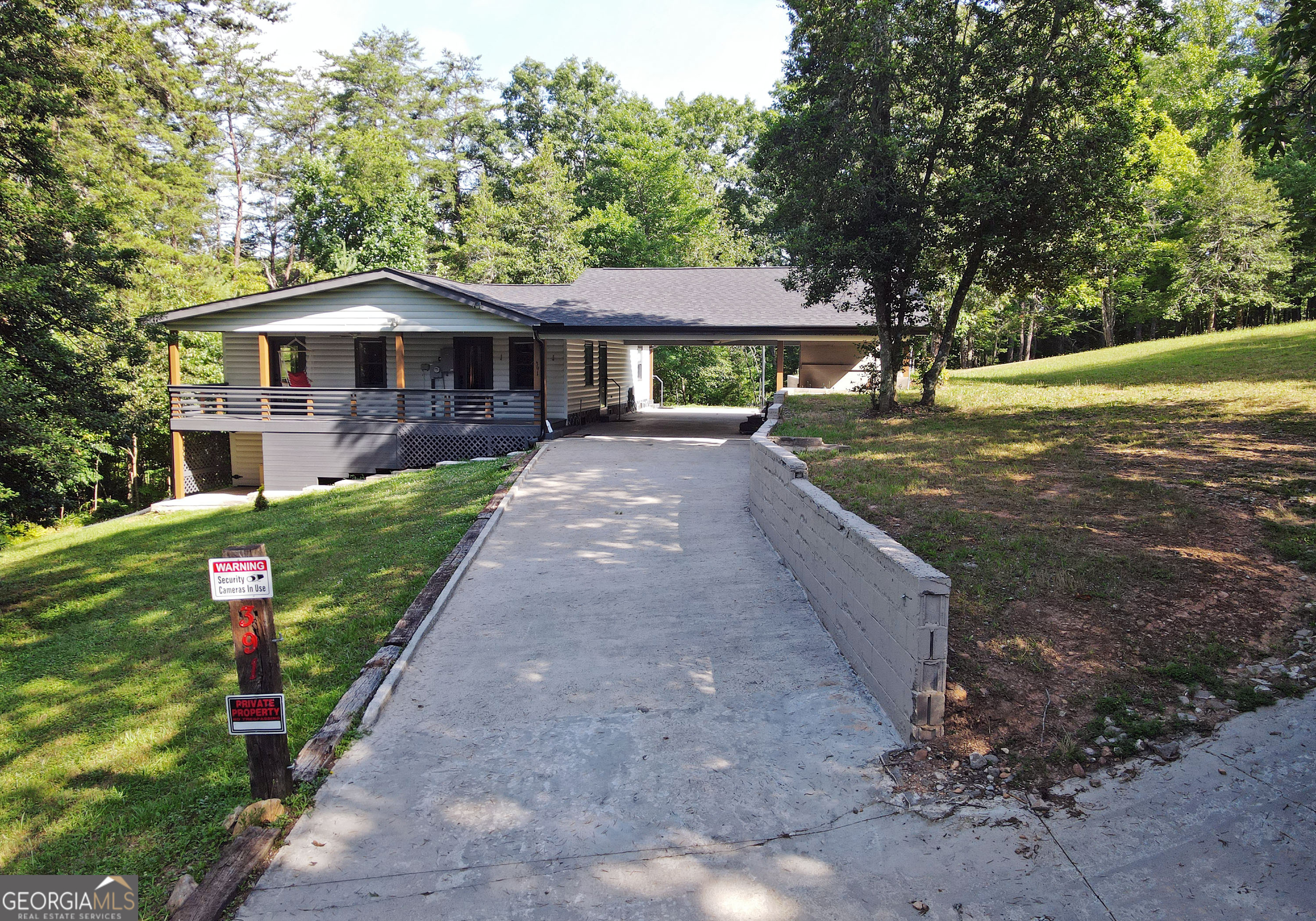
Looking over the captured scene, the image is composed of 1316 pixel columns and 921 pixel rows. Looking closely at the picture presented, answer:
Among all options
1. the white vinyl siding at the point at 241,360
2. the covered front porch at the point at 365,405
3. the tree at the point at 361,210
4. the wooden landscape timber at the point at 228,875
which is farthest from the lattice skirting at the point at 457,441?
the tree at the point at 361,210

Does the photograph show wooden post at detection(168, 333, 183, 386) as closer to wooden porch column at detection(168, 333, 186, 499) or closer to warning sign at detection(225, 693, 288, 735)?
wooden porch column at detection(168, 333, 186, 499)

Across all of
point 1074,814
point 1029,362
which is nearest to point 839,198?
point 1074,814

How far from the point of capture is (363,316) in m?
18.0

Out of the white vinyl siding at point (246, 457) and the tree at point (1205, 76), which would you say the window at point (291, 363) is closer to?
the white vinyl siding at point (246, 457)

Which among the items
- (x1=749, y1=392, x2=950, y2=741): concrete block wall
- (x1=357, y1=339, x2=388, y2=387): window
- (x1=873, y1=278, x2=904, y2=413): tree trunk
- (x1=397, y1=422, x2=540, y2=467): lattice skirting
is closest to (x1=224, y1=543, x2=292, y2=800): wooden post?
(x1=749, y1=392, x2=950, y2=741): concrete block wall

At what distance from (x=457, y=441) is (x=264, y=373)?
5.20 metres

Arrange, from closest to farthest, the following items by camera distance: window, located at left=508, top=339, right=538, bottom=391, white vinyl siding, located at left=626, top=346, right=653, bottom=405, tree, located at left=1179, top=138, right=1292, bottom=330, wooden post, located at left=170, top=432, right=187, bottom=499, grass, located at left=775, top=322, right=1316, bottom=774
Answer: grass, located at left=775, top=322, right=1316, bottom=774, wooden post, located at left=170, top=432, right=187, bottom=499, window, located at left=508, top=339, right=538, bottom=391, tree, located at left=1179, top=138, right=1292, bottom=330, white vinyl siding, located at left=626, top=346, right=653, bottom=405

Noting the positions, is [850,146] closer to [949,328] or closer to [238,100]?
[949,328]

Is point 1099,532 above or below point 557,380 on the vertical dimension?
below

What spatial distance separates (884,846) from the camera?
11.3 feet

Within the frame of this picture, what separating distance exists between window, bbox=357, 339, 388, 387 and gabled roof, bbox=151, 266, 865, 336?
2.42 metres

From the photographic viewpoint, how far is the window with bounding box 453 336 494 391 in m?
20.2

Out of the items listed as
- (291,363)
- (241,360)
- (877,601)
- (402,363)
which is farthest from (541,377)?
(877,601)

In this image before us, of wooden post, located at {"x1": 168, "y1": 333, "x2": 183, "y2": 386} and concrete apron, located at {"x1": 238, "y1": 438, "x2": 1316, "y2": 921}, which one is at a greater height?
wooden post, located at {"x1": 168, "y1": 333, "x2": 183, "y2": 386}
